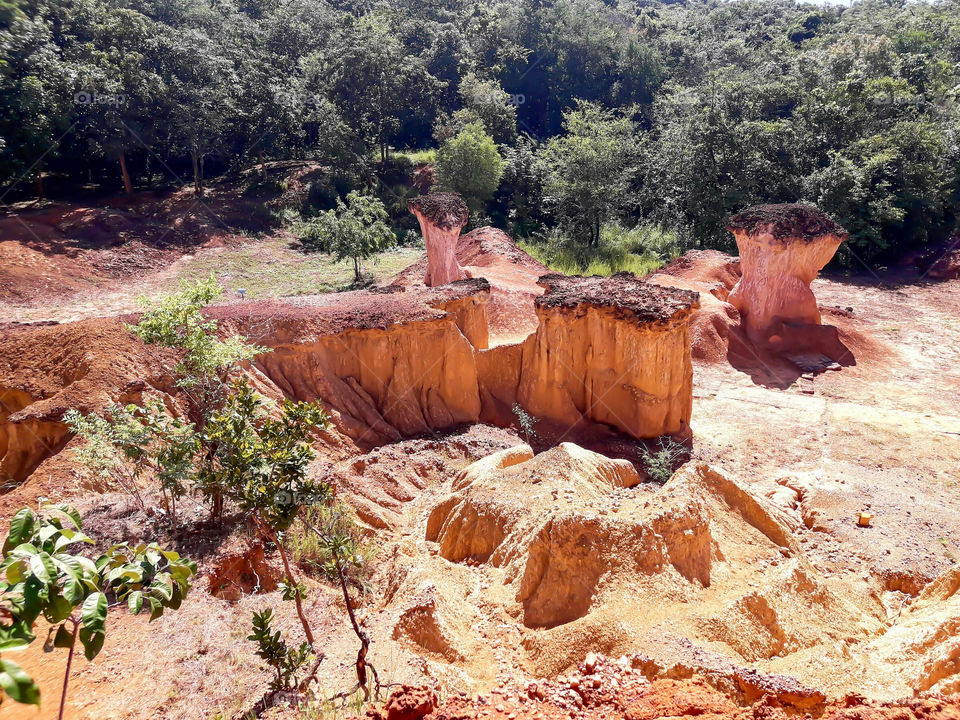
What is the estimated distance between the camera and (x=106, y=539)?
24.8 ft

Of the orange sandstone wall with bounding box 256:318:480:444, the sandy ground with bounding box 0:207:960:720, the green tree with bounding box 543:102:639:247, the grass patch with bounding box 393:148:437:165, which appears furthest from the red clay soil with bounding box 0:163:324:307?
the sandy ground with bounding box 0:207:960:720

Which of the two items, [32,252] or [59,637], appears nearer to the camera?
[59,637]

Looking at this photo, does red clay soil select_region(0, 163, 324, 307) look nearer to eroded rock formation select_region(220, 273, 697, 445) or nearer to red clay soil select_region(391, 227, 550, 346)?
red clay soil select_region(391, 227, 550, 346)

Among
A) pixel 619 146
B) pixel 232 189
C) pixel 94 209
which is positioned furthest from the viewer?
pixel 232 189

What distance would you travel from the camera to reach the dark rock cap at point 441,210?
2070cm

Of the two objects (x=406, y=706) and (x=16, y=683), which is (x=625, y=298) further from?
(x=16, y=683)

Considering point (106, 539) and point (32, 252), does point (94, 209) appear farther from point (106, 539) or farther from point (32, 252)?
point (106, 539)

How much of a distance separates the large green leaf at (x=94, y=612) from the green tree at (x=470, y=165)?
28997mm

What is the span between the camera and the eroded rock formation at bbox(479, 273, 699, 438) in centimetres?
1311

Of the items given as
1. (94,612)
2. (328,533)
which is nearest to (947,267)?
(328,533)

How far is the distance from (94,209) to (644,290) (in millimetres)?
23411

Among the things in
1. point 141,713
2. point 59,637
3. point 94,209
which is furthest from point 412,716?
point 94,209

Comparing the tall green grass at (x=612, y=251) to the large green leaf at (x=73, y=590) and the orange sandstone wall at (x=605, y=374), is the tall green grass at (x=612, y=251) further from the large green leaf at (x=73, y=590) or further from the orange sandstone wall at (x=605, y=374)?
the large green leaf at (x=73, y=590)

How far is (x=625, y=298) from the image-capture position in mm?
13414
